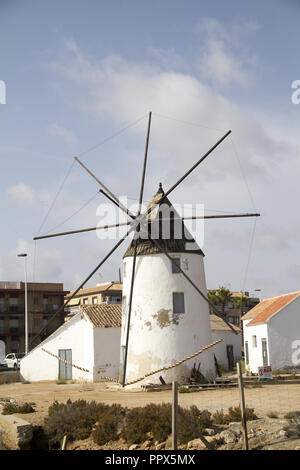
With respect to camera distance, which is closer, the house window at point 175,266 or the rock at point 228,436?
the rock at point 228,436

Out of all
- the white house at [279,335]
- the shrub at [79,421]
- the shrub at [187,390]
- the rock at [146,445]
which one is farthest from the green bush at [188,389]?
the rock at [146,445]

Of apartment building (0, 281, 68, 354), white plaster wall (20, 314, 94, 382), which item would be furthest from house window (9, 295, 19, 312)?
white plaster wall (20, 314, 94, 382)

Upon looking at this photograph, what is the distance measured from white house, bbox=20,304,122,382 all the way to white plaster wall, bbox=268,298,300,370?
333 inches

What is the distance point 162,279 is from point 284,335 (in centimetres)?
933

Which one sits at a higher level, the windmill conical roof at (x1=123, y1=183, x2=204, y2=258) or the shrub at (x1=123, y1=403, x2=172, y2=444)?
the windmill conical roof at (x1=123, y1=183, x2=204, y2=258)

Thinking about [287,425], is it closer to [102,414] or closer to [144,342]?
[102,414]

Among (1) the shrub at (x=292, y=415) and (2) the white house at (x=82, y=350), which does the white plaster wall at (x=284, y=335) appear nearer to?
(2) the white house at (x=82, y=350)

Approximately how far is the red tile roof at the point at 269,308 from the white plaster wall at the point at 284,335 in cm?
36

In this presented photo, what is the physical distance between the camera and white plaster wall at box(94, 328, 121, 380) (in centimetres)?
3009

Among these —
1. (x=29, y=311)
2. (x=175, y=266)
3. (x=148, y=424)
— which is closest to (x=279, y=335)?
(x=175, y=266)

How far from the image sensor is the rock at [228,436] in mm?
12984

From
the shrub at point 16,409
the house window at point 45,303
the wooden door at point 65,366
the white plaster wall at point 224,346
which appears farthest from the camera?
the house window at point 45,303

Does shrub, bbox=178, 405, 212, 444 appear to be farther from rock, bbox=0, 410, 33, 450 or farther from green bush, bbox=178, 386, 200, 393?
green bush, bbox=178, 386, 200, 393

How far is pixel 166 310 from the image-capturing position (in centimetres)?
2458
